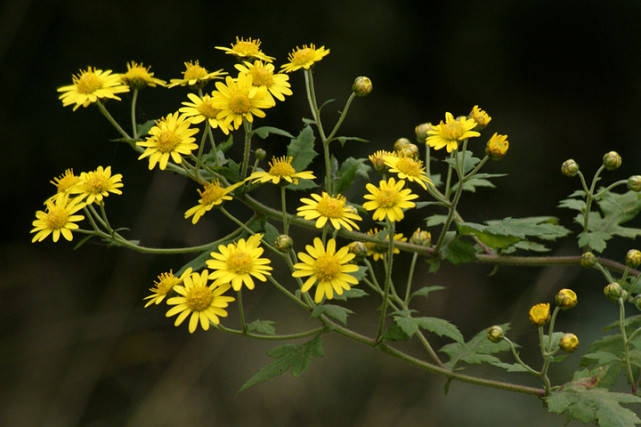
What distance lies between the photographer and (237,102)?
190 centimetres

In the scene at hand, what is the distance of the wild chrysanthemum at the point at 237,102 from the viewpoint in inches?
74.7

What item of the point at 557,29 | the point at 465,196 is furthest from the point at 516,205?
the point at 557,29

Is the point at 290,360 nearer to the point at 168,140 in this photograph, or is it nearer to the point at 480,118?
the point at 168,140

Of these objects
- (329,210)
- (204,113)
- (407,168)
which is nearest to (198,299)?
(329,210)

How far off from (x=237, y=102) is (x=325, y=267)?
0.56m

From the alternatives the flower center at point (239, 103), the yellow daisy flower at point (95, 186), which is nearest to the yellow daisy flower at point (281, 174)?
the flower center at point (239, 103)

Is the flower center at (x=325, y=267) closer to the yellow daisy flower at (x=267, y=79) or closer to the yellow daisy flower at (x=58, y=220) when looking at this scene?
the yellow daisy flower at (x=267, y=79)

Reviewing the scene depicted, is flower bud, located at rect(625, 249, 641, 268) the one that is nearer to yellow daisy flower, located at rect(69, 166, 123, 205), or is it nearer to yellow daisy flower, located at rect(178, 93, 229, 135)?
yellow daisy flower, located at rect(178, 93, 229, 135)

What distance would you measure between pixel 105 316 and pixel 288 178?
8.61 feet

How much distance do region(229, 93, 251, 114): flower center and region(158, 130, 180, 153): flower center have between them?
0.20 m

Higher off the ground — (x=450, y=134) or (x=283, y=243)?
(x=450, y=134)

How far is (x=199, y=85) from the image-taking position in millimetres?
2117

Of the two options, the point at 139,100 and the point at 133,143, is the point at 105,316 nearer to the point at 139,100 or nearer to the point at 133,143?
the point at 139,100

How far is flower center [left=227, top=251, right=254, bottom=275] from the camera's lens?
1.76m
